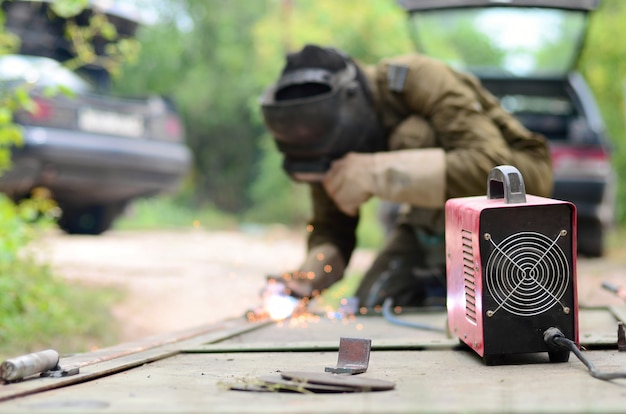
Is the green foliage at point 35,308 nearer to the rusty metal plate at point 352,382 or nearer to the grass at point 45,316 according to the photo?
the grass at point 45,316

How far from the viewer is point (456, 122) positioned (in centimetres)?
445

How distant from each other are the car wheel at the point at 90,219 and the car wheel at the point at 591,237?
15.1 feet

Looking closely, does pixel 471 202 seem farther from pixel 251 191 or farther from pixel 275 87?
pixel 251 191

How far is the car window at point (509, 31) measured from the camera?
8523 millimetres

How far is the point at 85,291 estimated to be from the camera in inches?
286

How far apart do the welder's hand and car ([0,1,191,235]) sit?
11.1 feet

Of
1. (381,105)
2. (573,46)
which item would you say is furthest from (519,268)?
(573,46)

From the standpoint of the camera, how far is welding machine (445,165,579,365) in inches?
104

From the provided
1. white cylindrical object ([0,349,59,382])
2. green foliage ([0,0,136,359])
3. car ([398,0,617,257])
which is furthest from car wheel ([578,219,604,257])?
white cylindrical object ([0,349,59,382])

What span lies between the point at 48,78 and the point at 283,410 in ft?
22.2

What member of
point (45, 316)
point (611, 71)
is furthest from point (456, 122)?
point (611, 71)

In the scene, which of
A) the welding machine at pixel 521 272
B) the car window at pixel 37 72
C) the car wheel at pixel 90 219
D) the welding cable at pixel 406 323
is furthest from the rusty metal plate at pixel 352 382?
the car wheel at pixel 90 219

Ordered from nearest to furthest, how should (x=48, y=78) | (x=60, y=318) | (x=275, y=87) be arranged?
1. (x=275, y=87)
2. (x=60, y=318)
3. (x=48, y=78)

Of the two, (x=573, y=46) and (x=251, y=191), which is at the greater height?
(x=573, y=46)
